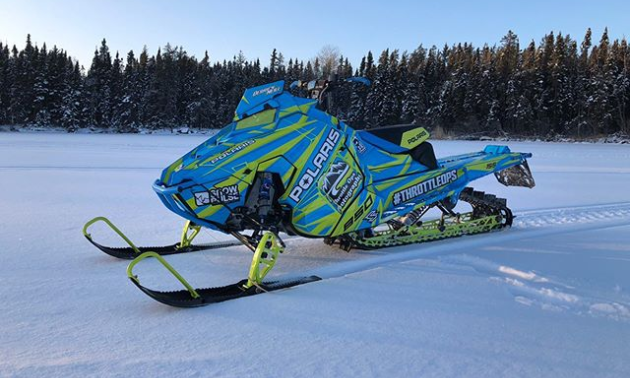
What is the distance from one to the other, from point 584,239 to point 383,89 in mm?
46789

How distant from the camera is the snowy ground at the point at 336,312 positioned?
6.63 feet

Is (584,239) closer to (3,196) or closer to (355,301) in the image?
(355,301)

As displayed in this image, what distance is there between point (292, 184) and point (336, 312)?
1.10 metres

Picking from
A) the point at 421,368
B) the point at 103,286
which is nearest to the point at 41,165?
the point at 103,286

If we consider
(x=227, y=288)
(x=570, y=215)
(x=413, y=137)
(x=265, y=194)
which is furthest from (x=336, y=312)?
(x=570, y=215)

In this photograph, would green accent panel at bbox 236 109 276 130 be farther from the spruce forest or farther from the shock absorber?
the spruce forest

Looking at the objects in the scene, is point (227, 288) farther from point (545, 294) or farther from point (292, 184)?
point (545, 294)

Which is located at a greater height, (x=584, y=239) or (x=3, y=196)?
(x=584, y=239)

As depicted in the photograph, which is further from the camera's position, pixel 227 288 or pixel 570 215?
pixel 570 215

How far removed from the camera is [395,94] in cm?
5050

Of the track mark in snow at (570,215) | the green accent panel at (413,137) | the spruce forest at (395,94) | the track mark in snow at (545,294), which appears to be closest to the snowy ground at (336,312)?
the track mark in snow at (545,294)

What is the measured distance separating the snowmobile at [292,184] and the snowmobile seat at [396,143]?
0.03ft

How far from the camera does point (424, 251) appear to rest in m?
4.12

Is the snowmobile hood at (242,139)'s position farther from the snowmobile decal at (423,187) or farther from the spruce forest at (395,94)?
the spruce forest at (395,94)
